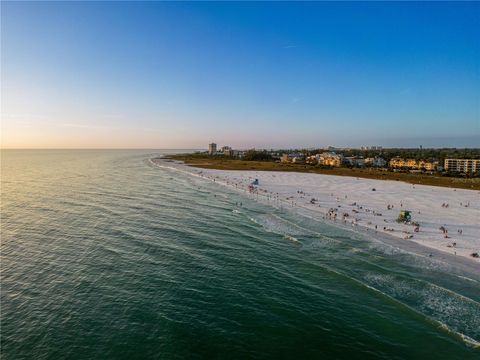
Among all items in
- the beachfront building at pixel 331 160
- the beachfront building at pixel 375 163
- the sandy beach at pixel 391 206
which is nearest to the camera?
the sandy beach at pixel 391 206

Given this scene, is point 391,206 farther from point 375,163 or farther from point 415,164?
point 375,163

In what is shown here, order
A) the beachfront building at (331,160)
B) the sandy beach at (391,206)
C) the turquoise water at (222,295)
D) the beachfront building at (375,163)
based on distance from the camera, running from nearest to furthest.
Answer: the turquoise water at (222,295) → the sandy beach at (391,206) → the beachfront building at (331,160) → the beachfront building at (375,163)

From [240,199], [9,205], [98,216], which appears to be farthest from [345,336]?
[9,205]

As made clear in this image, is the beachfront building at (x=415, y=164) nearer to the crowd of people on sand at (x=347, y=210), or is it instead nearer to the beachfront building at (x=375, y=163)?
the beachfront building at (x=375, y=163)

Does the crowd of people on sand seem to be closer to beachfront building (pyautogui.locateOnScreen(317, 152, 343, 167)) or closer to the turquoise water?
the turquoise water

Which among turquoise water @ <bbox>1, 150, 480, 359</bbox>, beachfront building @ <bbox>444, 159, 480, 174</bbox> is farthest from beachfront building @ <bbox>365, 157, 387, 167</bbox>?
turquoise water @ <bbox>1, 150, 480, 359</bbox>

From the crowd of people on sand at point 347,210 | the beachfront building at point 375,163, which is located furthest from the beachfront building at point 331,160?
the crowd of people on sand at point 347,210

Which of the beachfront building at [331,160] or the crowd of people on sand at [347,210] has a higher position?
the beachfront building at [331,160]
